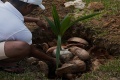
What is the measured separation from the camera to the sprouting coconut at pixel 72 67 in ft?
10.3

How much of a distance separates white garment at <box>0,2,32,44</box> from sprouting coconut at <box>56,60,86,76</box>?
477 millimetres

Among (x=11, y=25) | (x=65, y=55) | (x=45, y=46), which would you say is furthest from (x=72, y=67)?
(x=11, y=25)

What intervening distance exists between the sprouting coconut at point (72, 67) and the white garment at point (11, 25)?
48cm

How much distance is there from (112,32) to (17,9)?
4.08 ft

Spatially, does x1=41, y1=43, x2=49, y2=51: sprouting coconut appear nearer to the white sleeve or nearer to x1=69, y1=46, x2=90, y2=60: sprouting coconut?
x1=69, y1=46, x2=90, y2=60: sprouting coconut

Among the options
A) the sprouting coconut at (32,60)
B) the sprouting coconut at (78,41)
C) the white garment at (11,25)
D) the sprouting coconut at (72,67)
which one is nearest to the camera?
the white garment at (11,25)

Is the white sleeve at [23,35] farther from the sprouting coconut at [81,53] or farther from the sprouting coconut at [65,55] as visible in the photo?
the sprouting coconut at [81,53]

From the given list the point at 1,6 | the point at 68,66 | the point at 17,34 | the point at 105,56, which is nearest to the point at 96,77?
the point at 68,66

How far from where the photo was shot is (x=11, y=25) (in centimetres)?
283

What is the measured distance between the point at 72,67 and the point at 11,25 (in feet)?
2.48

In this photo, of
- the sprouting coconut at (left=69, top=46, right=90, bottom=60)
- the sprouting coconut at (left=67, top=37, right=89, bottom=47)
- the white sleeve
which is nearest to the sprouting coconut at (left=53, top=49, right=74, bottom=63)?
the sprouting coconut at (left=69, top=46, right=90, bottom=60)

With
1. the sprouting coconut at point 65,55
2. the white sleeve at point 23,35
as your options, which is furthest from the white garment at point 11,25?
the sprouting coconut at point 65,55

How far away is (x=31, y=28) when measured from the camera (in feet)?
12.5

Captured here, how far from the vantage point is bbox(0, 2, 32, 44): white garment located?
9.31 feet
